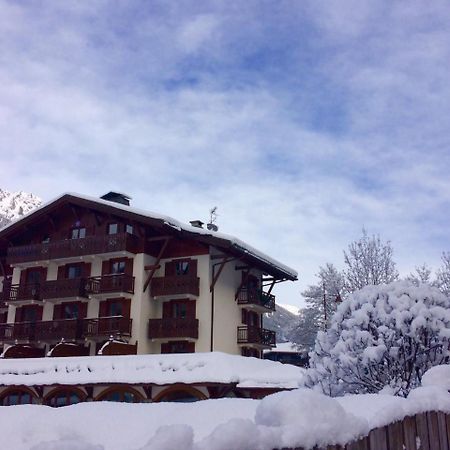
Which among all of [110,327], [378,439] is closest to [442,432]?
[378,439]

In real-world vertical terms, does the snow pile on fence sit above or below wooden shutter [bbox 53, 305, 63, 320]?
below

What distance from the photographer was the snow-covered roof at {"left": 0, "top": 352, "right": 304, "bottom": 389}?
2089 centimetres

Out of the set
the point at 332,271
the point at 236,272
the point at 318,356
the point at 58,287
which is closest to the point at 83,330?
the point at 58,287

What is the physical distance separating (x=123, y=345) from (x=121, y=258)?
549cm

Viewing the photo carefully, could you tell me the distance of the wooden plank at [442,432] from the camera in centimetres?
536

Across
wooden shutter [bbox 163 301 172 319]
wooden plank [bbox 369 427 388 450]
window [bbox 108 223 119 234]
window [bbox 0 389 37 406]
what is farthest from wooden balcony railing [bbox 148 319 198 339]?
wooden plank [bbox 369 427 388 450]

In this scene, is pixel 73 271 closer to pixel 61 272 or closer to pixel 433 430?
pixel 61 272

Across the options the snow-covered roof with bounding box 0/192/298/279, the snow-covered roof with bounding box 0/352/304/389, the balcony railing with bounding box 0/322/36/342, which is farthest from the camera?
the balcony railing with bounding box 0/322/36/342

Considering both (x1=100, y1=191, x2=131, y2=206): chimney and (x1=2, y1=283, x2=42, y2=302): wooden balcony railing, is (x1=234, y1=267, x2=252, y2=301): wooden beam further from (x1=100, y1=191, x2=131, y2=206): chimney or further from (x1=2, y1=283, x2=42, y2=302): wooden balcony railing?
(x1=2, y1=283, x2=42, y2=302): wooden balcony railing

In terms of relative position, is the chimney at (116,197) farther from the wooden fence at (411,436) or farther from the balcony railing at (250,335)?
the wooden fence at (411,436)

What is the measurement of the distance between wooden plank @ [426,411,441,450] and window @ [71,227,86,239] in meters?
28.6

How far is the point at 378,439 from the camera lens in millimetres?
3918

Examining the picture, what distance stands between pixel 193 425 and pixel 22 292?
31.1 m

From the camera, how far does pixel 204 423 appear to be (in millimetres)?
3250
